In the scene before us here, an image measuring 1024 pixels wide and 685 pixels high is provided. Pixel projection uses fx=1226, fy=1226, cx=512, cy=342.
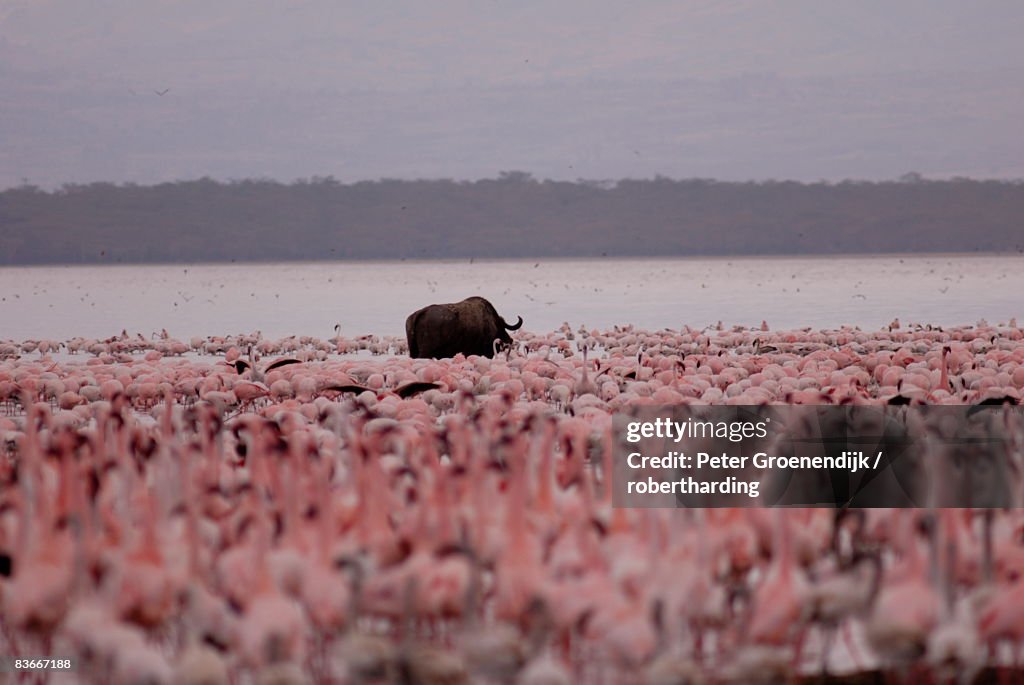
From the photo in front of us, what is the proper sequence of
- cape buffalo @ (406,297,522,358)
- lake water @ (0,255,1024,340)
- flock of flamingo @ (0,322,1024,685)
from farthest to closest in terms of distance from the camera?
lake water @ (0,255,1024,340) < cape buffalo @ (406,297,522,358) < flock of flamingo @ (0,322,1024,685)

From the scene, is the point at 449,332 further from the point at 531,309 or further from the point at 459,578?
the point at 531,309

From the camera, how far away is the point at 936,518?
4617 mm

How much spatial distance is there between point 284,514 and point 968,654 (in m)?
2.79

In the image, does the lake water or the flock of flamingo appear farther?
the lake water

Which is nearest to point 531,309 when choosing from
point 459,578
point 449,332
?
point 449,332

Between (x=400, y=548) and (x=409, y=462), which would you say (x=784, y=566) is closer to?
(x=400, y=548)

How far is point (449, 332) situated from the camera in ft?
62.1

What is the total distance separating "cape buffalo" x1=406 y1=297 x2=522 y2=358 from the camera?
1891 centimetres

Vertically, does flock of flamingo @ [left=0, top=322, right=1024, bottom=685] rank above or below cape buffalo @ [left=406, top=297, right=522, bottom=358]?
below

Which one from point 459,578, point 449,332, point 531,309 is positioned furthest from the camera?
point 531,309

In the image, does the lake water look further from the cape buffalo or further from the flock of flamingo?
the flock of flamingo

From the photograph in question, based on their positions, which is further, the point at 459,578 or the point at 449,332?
the point at 449,332

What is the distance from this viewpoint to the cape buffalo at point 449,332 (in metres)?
18.9

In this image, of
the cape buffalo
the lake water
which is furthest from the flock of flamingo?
the lake water
